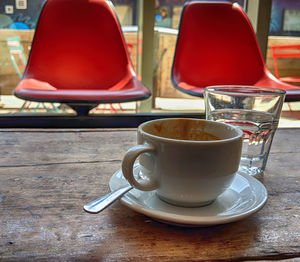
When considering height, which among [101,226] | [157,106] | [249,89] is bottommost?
[157,106]

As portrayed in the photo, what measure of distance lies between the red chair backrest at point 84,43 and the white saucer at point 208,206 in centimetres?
143

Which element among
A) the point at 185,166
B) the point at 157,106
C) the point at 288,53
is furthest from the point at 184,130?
the point at 288,53

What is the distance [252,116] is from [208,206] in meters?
0.25

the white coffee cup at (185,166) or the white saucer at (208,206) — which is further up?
the white coffee cup at (185,166)

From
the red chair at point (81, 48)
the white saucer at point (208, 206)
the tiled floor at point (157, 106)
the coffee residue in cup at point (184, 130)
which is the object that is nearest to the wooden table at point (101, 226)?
the white saucer at point (208, 206)

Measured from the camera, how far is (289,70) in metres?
2.73

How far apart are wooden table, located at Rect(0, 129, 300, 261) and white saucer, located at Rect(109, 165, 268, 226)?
17 millimetres

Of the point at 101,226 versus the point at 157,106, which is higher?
the point at 101,226

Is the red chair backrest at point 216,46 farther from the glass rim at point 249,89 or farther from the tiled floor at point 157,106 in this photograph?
the glass rim at point 249,89

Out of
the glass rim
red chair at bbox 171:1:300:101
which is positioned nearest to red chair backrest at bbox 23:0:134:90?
red chair at bbox 171:1:300:101

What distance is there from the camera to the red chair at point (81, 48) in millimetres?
1804

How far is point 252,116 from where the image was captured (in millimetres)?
601

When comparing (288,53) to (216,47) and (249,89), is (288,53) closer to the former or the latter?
(216,47)

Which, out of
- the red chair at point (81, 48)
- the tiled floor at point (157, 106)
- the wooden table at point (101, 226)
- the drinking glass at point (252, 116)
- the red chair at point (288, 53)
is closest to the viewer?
the wooden table at point (101, 226)
